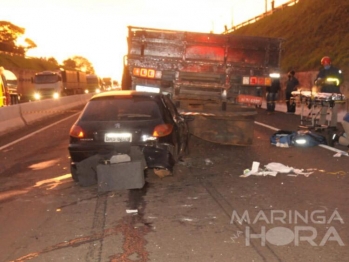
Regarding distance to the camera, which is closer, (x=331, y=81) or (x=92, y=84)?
(x=331, y=81)

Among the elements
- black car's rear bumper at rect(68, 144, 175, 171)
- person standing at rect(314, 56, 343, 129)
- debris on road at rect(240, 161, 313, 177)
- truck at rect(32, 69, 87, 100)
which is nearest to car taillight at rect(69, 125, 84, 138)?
black car's rear bumper at rect(68, 144, 175, 171)

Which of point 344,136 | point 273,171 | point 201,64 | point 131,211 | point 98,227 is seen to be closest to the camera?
point 98,227

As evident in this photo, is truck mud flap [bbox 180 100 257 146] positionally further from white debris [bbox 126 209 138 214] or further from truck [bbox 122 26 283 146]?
white debris [bbox 126 209 138 214]

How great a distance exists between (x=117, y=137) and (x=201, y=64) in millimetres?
7205

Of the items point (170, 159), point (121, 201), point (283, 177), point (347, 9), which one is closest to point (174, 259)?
point (121, 201)

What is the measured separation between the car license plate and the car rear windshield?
34 centimetres

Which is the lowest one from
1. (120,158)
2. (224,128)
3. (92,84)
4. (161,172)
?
(92,84)

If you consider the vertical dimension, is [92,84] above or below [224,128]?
below

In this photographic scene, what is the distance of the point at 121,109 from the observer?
8812 mm

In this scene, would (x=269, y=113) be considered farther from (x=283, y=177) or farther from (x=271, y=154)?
(x=283, y=177)

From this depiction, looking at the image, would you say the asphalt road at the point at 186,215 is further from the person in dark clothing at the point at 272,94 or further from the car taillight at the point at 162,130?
the person in dark clothing at the point at 272,94

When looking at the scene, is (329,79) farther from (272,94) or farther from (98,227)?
(272,94)

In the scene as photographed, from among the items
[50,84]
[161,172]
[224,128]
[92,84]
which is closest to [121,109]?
[161,172]

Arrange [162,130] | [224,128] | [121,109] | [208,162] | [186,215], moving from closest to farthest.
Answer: [186,215] → [162,130] → [121,109] → [208,162] → [224,128]
